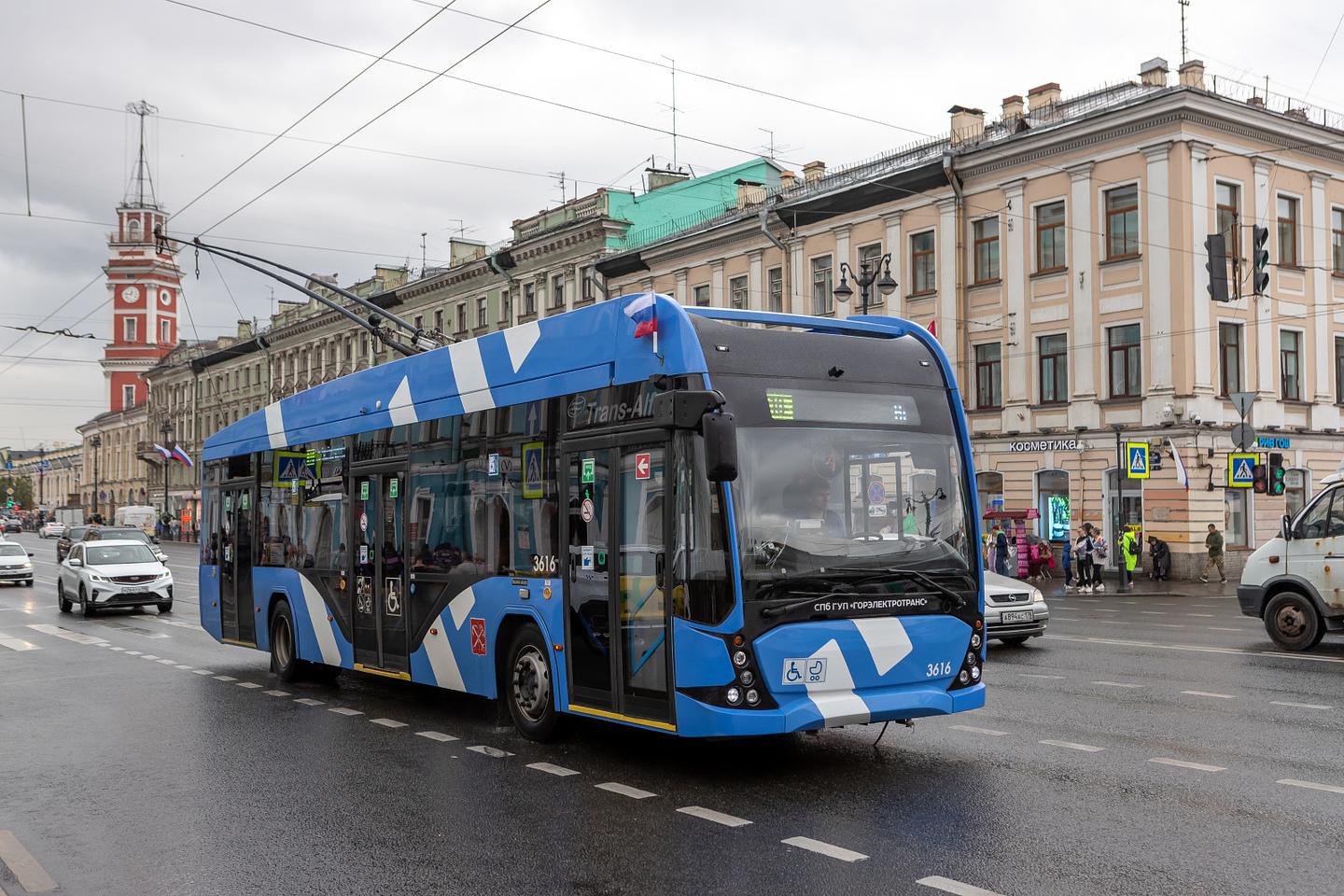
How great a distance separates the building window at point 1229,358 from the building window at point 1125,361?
1.95 m

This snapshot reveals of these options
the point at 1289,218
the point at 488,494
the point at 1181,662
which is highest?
the point at 1289,218

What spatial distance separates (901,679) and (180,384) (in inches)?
3879

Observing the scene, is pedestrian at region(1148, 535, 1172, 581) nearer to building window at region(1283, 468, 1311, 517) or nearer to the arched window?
the arched window

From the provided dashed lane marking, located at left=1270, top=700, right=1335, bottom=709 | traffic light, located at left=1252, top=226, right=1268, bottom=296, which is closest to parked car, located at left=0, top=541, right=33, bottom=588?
traffic light, located at left=1252, top=226, right=1268, bottom=296

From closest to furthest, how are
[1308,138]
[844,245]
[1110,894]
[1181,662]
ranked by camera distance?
1. [1110,894]
2. [1181,662]
3. [1308,138]
4. [844,245]

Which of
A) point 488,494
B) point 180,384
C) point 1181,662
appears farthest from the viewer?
point 180,384

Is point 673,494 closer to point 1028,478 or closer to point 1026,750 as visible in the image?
point 1026,750

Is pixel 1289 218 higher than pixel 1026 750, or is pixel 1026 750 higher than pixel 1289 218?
pixel 1289 218

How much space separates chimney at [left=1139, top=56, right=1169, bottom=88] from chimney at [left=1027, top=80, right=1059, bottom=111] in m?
3.13

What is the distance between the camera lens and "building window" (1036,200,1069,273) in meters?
35.6

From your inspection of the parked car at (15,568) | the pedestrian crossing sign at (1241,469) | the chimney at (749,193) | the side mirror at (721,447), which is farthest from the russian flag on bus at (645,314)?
the chimney at (749,193)

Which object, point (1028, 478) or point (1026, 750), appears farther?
point (1028, 478)

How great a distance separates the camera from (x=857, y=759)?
9.47m

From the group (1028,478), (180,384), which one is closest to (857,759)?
(1028,478)
